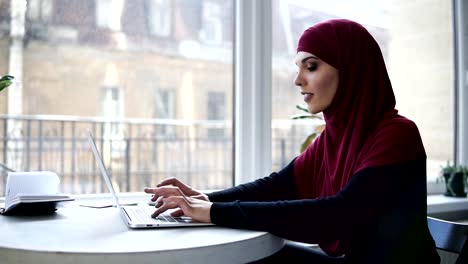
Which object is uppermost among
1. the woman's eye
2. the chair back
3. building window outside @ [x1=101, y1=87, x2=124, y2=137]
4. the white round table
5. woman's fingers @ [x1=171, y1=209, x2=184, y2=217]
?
the woman's eye

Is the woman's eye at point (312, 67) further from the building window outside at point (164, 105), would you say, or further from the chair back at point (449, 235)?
the building window outside at point (164, 105)

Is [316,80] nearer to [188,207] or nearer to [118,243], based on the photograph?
[188,207]

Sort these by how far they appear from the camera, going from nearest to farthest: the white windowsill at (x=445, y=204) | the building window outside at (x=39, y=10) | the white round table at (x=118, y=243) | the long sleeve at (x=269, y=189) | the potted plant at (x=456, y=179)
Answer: the white round table at (x=118, y=243), the long sleeve at (x=269, y=189), the building window outside at (x=39, y=10), the white windowsill at (x=445, y=204), the potted plant at (x=456, y=179)

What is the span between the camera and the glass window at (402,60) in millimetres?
2170

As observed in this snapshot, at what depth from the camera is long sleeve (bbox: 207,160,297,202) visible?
1.42m

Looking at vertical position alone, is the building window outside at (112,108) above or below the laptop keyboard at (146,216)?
above

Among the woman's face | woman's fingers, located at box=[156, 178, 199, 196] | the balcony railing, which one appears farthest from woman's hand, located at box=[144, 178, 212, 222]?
the balcony railing

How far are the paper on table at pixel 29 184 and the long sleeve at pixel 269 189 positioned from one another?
494 millimetres

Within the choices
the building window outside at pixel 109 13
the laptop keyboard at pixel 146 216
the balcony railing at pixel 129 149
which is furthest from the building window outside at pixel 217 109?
the laptop keyboard at pixel 146 216

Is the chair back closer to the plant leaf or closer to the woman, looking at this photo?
the woman

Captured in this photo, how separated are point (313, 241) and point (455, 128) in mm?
1989

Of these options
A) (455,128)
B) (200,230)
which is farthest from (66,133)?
(455,128)

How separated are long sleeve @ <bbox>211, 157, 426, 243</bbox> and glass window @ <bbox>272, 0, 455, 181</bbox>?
1046mm

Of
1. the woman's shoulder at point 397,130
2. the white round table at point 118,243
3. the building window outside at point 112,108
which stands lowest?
the white round table at point 118,243
